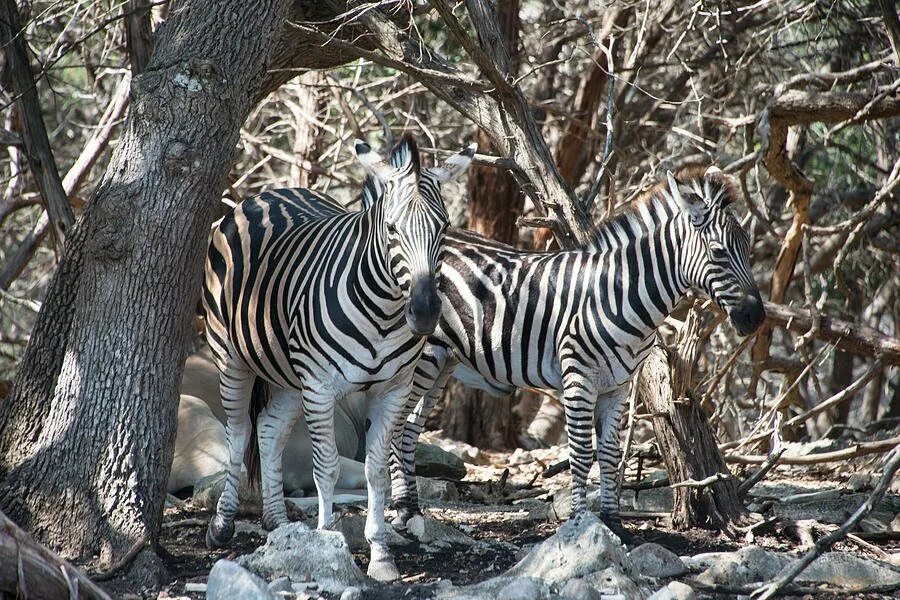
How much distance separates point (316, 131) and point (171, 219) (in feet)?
15.7

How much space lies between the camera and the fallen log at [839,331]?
766 centimetres

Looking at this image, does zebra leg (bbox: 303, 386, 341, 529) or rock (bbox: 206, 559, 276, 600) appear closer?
rock (bbox: 206, 559, 276, 600)

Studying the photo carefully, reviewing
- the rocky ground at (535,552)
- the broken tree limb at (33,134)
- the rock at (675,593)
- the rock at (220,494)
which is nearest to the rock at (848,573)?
the rocky ground at (535,552)

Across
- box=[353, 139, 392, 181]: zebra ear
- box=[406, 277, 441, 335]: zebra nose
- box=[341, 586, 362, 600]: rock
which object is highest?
box=[353, 139, 392, 181]: zebra ear

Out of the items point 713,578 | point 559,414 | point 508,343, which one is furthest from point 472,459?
point 713,578

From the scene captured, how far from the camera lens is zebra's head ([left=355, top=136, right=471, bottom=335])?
4.79m

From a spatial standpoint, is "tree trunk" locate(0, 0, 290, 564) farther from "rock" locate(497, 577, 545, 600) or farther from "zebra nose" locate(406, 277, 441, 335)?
"rock" locate(497, 577, 545, 600)

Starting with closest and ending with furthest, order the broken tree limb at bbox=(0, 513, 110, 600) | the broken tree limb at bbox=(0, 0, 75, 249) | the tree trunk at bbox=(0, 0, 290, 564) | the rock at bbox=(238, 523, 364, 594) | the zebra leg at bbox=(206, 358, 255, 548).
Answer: the broken tree limb at bbox=(0, 513, 110, 600) → the rock at bbox=(238, 523, 364, 594) → the tree trunk at bbox=(0, 0, 290, 564) → the zebra leg at bbox=(206, 358, 255, 548) → the broken tree limb at bbox=(0, 0, 75, 249)

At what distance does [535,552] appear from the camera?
4977 millimetres

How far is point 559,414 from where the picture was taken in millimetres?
11438

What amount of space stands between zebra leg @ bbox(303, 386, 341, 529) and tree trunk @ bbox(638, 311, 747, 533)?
2235mm

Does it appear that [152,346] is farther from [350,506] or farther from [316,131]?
[316,131]

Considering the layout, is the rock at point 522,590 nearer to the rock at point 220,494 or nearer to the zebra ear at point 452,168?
the zebra ear at point 452,168

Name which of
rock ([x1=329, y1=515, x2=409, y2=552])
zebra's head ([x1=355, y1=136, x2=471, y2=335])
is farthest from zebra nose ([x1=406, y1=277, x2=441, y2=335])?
rock ([x1=329, y1=515, x2=409, y2=552])
